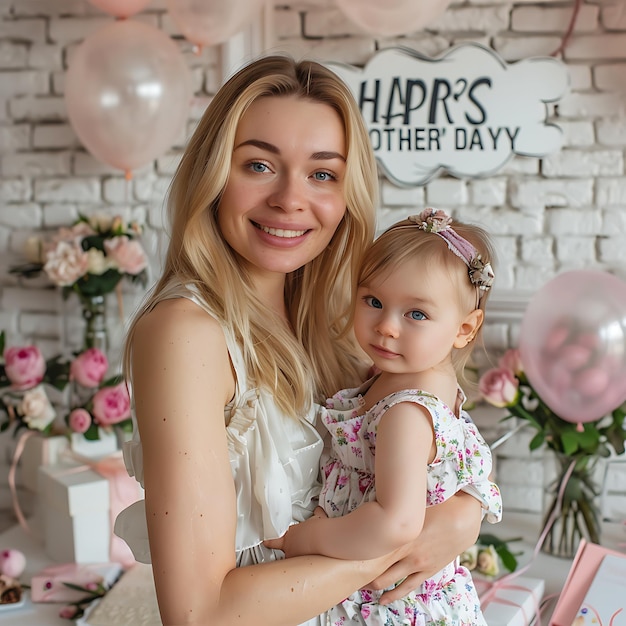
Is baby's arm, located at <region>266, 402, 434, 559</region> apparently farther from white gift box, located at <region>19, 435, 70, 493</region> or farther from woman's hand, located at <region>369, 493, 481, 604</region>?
white gift box, located at <region>19, 435, 70, 493</region>

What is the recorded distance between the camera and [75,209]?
8.36 feet

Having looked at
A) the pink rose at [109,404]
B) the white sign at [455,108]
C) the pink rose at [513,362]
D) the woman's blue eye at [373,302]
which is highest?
the white sign at [455,108]

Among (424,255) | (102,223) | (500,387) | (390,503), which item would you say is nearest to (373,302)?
(424,255)

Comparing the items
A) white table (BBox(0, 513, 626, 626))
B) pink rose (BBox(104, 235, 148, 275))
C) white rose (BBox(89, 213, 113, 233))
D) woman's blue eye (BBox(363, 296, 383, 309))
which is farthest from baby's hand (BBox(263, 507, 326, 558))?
white rose (BBox(89, 213, 113, 233))

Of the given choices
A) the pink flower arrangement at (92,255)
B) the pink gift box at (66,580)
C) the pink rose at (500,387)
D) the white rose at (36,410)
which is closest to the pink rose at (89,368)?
the white rose at (36,410)

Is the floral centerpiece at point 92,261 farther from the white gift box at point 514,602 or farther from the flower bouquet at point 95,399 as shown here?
the white gift box at point 514,602

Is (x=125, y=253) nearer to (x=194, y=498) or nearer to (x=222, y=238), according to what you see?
(x=222, y=238)

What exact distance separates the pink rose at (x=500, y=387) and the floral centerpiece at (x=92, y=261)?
1.02 metres

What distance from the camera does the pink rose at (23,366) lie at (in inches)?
86.5

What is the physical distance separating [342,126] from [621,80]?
44.8 inches

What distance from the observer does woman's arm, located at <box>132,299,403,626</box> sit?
105 centimetres

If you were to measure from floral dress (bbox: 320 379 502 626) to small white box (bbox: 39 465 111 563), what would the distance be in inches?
37.2

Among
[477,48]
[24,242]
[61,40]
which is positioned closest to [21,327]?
[24,242]

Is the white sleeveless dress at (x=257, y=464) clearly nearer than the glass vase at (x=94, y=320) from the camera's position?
Yes
